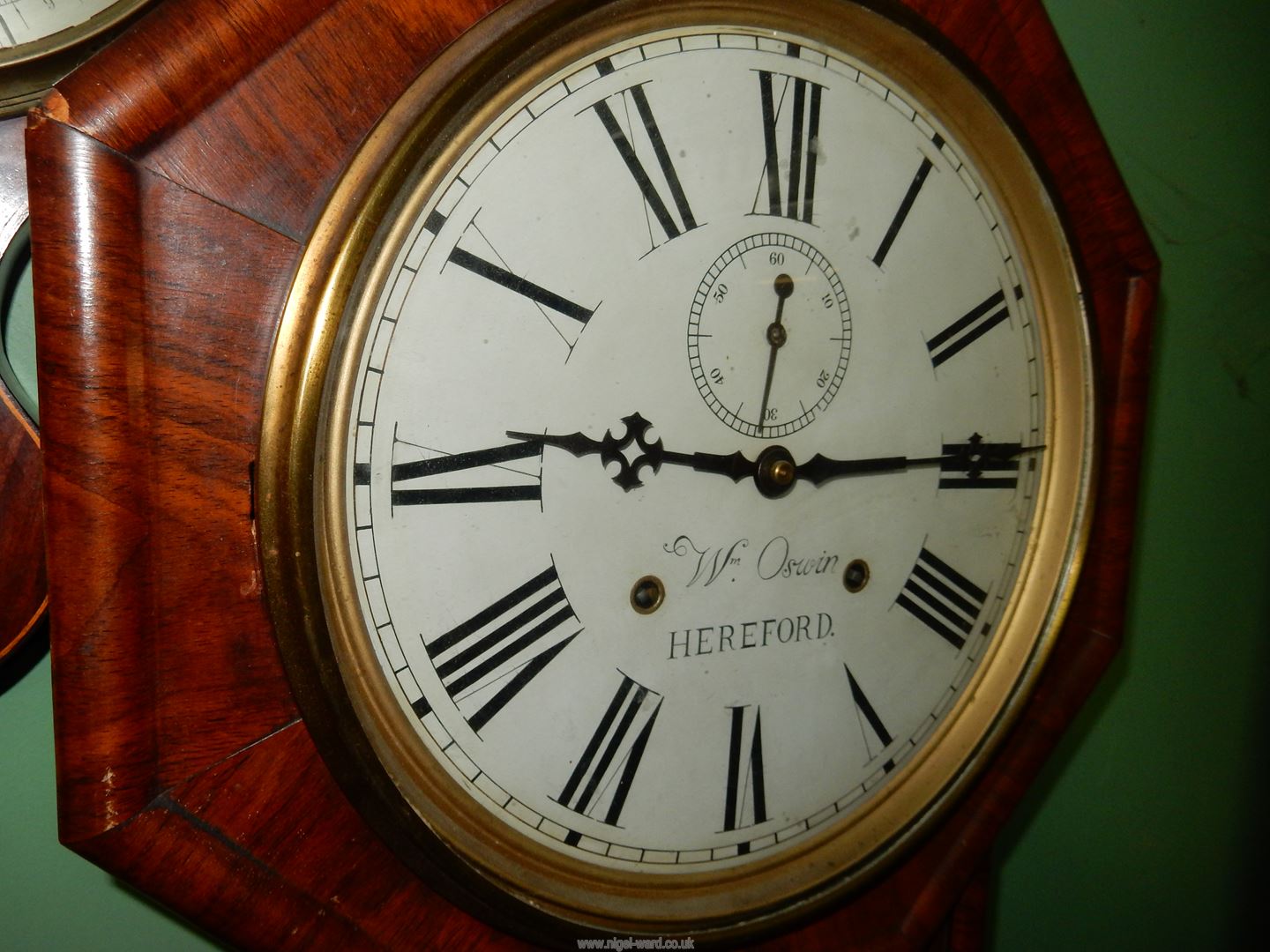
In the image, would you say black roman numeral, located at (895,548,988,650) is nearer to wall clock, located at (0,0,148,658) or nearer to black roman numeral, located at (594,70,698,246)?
black roman numeral, located at (594,70,698,246)

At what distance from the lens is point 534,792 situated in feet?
1.94

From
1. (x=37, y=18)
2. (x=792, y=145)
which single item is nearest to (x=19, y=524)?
(x=37, y=18)

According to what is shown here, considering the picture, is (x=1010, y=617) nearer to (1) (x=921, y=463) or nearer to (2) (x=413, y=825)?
(1) (x=921, y=463)

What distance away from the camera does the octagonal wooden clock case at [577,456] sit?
475 mm

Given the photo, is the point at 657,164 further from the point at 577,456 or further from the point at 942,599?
the point at 942,599

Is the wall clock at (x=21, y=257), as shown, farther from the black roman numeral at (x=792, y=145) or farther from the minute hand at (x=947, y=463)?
the minute hand at (x=947, y=463)

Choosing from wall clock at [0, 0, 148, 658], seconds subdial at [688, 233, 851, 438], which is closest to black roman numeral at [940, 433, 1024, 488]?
seconds subdial at [688, 233, 851, 438]

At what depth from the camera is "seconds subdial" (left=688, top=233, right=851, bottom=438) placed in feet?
2.05

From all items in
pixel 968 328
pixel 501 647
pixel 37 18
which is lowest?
pixel 501 647

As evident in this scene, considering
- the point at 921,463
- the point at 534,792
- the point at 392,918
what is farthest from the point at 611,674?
the point at 921,463

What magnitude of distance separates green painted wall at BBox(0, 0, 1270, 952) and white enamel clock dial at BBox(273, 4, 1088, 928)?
0.34 meters

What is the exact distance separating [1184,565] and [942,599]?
0.48 metres

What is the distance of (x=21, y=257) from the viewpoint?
2.10 ft

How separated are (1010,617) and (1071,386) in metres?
0.19
